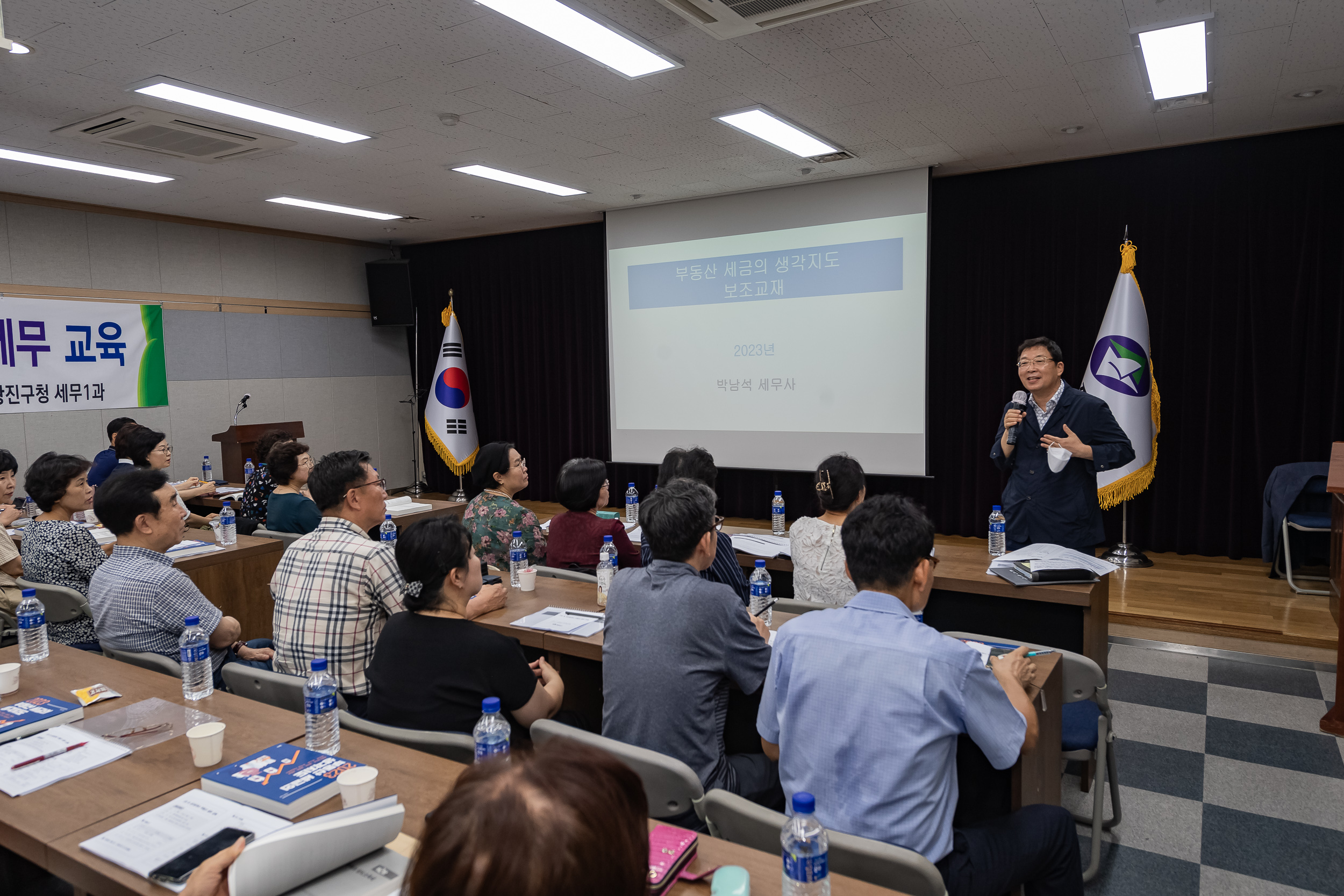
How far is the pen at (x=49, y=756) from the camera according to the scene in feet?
5.71

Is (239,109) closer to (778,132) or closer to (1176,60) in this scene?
(778,132)

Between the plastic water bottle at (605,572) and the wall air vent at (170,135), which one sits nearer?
the plastic water bottle at (605,572)

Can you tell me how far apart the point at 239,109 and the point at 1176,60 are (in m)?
4.93

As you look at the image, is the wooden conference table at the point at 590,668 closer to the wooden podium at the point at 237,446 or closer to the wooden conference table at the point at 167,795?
the wooden conference table at the point at 167,795

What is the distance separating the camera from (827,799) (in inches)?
62.3

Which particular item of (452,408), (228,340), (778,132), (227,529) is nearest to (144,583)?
(227,529)

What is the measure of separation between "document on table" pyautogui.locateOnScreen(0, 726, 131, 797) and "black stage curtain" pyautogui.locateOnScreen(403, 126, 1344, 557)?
5.77m

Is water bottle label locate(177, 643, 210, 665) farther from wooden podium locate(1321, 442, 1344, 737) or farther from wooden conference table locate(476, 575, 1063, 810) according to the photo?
wooden podium locate(1321, 442, 1344, 737)

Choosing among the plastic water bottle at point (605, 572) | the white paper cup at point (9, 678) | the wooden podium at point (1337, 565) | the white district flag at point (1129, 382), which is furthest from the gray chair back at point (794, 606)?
the white district flag at point (1129, 382)

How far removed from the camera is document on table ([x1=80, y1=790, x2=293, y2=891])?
1.39 metres

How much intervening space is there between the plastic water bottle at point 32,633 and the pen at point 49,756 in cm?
85

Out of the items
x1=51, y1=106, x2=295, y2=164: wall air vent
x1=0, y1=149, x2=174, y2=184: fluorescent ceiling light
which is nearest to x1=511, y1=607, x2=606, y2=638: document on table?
x1=51, y1=106, x2=295, y2=164: wall air vent

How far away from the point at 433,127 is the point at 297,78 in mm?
984

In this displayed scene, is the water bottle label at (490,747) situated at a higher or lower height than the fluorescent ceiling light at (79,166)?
lower
